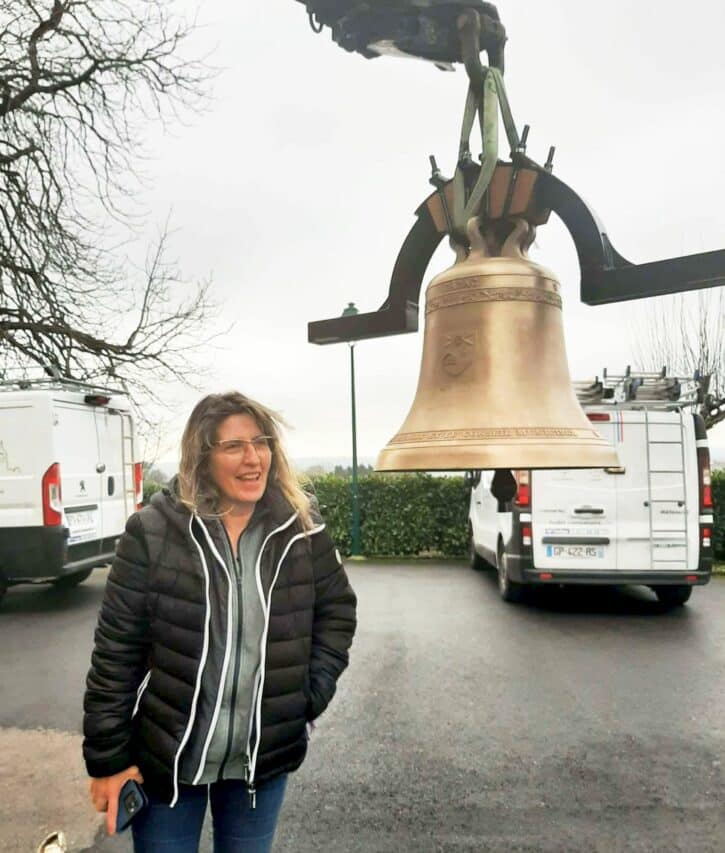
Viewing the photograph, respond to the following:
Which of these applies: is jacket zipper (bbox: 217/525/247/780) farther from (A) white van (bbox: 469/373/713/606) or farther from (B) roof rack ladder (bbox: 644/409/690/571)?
(B) roof rack ladder (bbox: 644/409/690/571)

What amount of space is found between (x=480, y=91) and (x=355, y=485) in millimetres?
11894

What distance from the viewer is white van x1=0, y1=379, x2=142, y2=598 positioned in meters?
8.36

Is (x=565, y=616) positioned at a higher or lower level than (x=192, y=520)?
lower

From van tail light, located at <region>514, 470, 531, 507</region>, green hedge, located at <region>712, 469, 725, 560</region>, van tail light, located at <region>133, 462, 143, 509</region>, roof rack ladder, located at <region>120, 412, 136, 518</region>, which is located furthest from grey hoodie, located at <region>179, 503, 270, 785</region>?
green hedge, located at <region>712, 469, 725, 560</region>

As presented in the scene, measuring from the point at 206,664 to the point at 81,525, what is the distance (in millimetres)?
7534

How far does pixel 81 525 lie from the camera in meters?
8.95

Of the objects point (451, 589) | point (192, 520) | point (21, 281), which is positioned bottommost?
point (451, 589)

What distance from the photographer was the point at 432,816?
3600 millimetres

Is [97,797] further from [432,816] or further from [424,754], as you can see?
→ [424,754]

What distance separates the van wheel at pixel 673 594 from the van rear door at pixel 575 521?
1.11 meters

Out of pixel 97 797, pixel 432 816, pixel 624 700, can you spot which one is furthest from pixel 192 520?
pixel 624 700

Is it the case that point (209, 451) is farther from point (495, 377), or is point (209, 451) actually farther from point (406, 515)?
point (406, 515)

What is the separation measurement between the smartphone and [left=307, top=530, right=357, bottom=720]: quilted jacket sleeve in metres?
0.45

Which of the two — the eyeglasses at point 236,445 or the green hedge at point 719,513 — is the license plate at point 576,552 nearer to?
the green hedge at point 719,513
